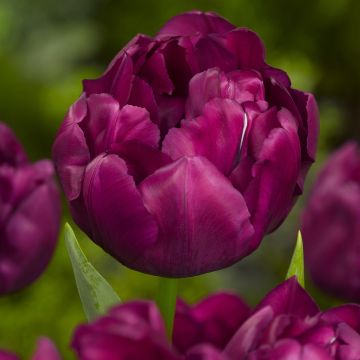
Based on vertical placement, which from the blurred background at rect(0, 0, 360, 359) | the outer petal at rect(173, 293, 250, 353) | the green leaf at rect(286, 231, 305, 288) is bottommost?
the blurred background at rect(0, 0, 360, 359)

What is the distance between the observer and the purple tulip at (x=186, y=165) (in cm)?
52

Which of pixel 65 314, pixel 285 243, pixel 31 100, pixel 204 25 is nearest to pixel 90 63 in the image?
pixel 31 100

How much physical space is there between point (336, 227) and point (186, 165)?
63cm

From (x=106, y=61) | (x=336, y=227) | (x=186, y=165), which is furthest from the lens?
(x=106, y=61)

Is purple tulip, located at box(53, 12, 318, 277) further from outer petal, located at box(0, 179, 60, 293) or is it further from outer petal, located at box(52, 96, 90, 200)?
outer petal, located at box(0, 179, 60, 293)

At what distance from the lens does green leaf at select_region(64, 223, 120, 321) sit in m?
0.58

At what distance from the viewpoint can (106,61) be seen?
10.5ft

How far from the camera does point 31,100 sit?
2455 mm

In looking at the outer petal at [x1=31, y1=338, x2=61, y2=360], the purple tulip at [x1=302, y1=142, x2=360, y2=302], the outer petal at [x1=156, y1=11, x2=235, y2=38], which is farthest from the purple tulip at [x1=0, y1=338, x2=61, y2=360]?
the purple tulip at [x1=302, y1=142, x2=360, y2=302]

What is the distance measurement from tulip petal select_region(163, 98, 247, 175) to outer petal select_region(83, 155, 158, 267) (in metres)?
0.02

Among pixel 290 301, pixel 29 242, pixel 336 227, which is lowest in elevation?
pixel 336 227

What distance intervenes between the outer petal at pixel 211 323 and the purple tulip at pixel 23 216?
0.56 ft

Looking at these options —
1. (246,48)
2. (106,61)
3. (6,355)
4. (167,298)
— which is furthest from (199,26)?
(106,61)

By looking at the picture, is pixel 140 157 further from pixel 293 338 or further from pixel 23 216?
pixel 23 216
